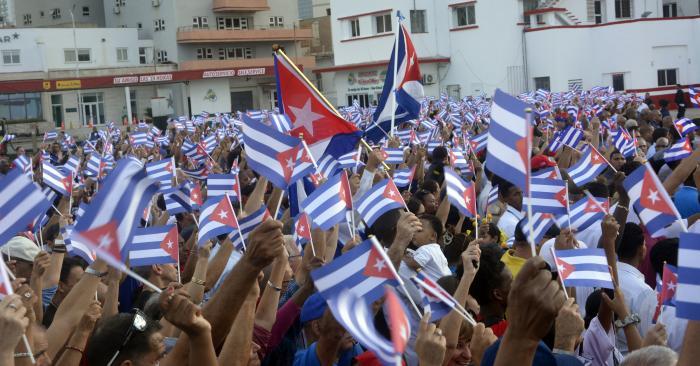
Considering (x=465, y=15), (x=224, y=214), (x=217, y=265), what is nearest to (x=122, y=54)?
(x=465, y=15)

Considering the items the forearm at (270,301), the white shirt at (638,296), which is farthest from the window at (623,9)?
the forearm at (270,301)

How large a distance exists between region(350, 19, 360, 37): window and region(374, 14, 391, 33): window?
1290mm

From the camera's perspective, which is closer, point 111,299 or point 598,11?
point 111,299

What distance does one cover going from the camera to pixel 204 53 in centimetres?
6919

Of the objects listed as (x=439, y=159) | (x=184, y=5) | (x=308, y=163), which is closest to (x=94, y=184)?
(x=439, y=159)

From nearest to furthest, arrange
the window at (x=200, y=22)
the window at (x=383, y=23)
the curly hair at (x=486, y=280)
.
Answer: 1. the curly hair at (x=486, y=280)
2. the window at (x=383, y=23)
3. the window at (x=200, y=22)

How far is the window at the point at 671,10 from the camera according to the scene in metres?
55.9

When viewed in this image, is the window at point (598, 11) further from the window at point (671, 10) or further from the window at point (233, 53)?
the window at point (233, 53)

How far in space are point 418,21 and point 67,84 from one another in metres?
19.0

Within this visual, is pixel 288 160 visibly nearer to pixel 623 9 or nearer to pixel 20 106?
pixel 623 9

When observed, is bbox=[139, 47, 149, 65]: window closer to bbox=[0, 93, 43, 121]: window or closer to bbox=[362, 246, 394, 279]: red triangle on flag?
bbox=[0, 93, 43, 121]: window

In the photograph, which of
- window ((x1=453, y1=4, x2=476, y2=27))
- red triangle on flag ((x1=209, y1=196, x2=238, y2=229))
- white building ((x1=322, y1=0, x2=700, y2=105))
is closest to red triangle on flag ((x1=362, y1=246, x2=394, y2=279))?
red triangle on flag ((x1=209, y1=196, x2=238, y2=229))

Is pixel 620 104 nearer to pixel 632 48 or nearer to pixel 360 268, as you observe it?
pixel 632 48

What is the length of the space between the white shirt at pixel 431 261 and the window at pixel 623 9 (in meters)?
49.5
